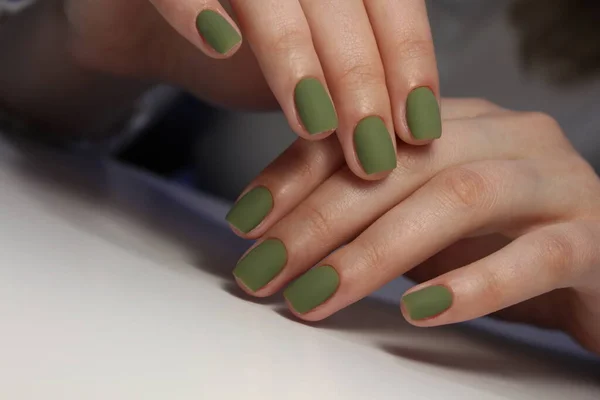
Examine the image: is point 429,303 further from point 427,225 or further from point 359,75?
point 359,75

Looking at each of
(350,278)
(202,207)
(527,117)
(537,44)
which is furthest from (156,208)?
(537,44)

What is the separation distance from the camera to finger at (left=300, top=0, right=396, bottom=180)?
1.59 ft

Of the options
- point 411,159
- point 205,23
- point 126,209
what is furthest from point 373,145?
point 126,209

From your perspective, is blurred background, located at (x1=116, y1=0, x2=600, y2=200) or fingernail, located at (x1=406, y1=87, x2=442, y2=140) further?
blurred background, located at (x1=116, y1=0, x2=600, y2=200)

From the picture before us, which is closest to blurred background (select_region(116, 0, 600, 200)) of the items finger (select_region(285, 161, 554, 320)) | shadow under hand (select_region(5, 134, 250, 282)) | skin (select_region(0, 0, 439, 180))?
shadow under hand (select_region(5, 134, 250, 282))

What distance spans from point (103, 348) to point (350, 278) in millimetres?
204

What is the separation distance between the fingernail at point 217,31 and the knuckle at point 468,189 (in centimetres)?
20

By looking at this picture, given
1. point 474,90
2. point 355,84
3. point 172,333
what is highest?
point 474,90

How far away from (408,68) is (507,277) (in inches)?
7.2

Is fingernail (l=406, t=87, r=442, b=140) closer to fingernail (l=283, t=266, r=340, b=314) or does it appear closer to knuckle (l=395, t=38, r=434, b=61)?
knuckle (l=395, t=38, r=434, b=61)

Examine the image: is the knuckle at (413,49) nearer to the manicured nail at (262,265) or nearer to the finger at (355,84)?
the finger at (355,84)

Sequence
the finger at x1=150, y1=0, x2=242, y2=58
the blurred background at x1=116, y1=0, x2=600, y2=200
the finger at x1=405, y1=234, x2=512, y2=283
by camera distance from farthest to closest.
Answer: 1. the blurred background at x1=116, y1=0, x2=600, y2=200
2. the finger at x1=405, y1=234, x2=512, y2=283
3. the finger at x1=150, y1=0, x2=242, y2=58

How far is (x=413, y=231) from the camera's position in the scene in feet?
1.57

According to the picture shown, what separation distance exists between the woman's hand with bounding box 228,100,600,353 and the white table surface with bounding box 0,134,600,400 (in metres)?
0.04
